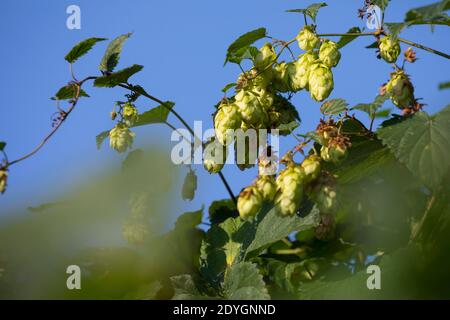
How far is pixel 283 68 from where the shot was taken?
141 inches

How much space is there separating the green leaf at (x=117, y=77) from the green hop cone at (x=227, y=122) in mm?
529

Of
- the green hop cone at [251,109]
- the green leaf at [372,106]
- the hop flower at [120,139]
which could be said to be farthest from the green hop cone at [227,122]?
the hop flower at [120,139]

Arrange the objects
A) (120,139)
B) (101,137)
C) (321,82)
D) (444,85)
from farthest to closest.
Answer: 1. (444,85)
2. (101,137)
3. (120,139)
4. (321,82)

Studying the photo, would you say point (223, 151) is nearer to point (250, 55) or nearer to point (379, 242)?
point (250, 55)

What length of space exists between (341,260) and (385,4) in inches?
57.5

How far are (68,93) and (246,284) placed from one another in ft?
4.06

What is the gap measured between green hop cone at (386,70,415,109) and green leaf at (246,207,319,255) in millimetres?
569

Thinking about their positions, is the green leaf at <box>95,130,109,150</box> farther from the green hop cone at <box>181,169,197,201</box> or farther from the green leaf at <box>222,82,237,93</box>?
the green leaf at <box>222,82,237,93</box>

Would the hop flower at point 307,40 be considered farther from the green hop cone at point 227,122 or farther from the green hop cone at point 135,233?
the green hop cone at point 135,233

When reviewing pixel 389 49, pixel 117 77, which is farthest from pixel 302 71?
pixel 117 77

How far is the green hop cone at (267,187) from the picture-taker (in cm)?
306

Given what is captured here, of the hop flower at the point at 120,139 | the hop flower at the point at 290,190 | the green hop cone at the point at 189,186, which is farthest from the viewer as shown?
the green hop cone at the point at 189,186

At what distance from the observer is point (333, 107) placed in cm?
329

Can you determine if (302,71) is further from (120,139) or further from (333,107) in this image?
(120,139)
